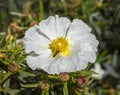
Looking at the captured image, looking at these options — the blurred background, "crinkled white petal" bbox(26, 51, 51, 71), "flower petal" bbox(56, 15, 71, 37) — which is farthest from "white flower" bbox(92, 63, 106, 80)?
"crinkled white petal" bbox(26, 51, 51, 71)

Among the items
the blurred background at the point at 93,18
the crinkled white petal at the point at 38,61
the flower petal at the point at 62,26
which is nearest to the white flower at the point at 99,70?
the blurred background at the point at 93,18

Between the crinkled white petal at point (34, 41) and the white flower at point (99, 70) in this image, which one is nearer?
the crinkled white petal at point (34, 41)

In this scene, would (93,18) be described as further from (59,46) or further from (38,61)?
(38,61)

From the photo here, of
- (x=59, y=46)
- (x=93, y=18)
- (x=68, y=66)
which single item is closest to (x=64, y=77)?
(x=68, y=66)

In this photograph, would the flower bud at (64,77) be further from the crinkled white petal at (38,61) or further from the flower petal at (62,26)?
the flower petal at (62,26)

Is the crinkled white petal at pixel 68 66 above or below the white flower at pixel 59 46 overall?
below

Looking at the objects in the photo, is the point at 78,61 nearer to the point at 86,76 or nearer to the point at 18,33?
the point at 86,76

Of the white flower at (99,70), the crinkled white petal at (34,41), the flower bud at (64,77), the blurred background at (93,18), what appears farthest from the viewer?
the white flower at (99,70)
